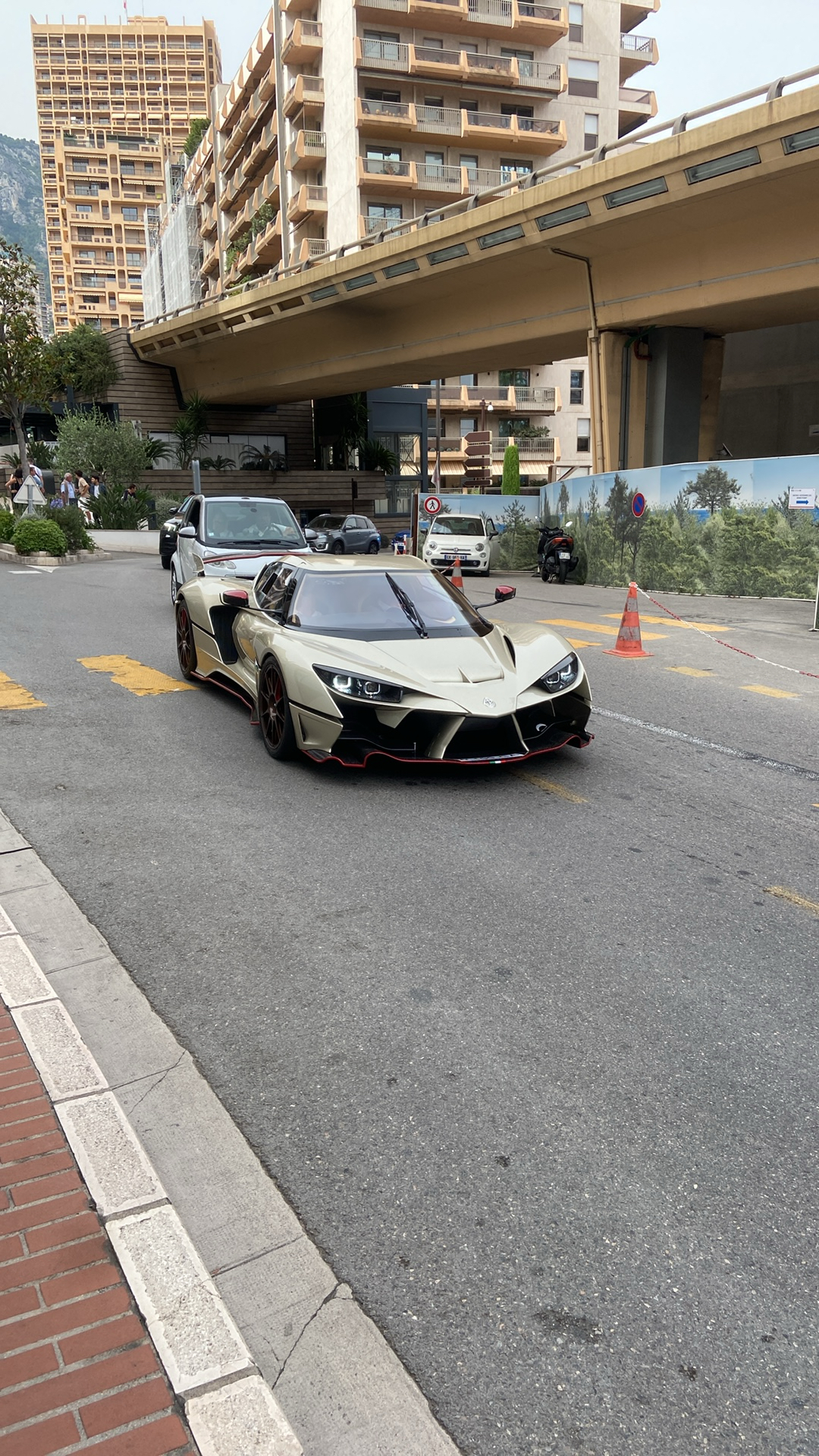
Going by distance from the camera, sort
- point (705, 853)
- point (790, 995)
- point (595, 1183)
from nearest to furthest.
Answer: point (595, 1183) < point (790, 995) < point (705, 853)

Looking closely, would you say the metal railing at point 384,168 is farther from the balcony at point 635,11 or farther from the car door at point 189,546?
the car door at point 189,546

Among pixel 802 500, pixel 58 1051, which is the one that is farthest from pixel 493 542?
pixel 58 1051

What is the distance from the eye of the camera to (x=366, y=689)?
19.5ft

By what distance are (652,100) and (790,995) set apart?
235ft

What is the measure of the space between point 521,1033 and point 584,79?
67.7 metres

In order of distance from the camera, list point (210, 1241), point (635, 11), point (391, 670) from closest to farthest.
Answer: point (210, 1241), point (391, 670), point (635, 11)

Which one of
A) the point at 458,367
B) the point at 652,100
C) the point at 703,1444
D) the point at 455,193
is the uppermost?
the point at 652,100

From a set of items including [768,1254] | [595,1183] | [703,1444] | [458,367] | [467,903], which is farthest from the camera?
[458,367]

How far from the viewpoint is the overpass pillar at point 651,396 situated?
26984 millimetres

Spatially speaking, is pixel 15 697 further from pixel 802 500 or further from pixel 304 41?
pixel 304 41

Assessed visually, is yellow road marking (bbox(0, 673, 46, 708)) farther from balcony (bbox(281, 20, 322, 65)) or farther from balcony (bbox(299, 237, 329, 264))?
balcony (bbox(281, 20, 322, 65))

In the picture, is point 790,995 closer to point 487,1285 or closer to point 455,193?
point 487,1285

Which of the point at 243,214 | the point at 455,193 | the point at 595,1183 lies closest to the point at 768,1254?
the point at 595,1183

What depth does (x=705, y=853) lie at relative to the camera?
509cm
